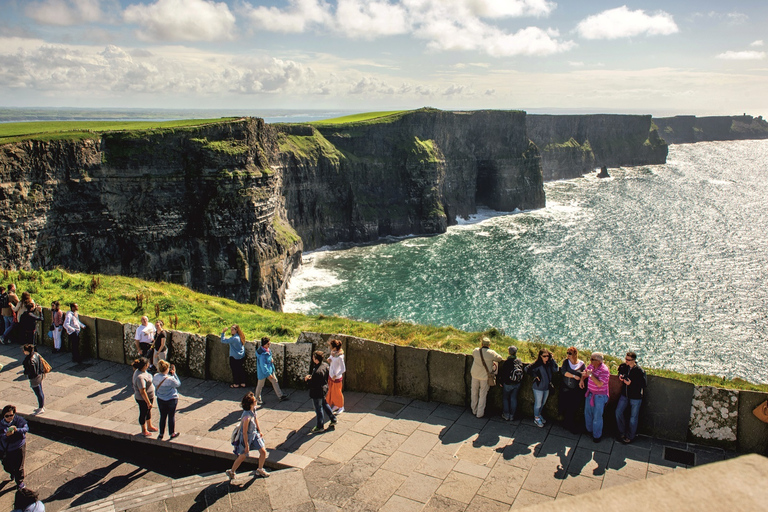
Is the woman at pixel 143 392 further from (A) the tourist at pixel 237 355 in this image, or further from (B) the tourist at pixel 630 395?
(B) the tourist at pixel 630 395

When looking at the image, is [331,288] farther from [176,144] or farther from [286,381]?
[286,381]

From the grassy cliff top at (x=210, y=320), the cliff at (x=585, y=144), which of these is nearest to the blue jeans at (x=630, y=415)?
the grassy cliff top at (x=210, y=320)

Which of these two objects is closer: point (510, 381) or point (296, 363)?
point (510, 381)

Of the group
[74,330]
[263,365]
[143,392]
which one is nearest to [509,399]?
[263,365]

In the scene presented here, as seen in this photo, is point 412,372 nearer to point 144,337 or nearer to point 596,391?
point 596,391

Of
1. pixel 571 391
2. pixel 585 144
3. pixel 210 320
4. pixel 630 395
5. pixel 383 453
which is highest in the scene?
pixel 585 144

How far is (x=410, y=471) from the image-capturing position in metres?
11.7

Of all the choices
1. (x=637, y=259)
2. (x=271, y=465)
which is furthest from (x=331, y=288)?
(x=271, y=465)

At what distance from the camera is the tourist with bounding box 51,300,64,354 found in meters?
18.0

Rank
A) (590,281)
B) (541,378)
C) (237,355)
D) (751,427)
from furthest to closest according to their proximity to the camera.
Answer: (590,281)
(237,355)
(541,378)
(751,427)

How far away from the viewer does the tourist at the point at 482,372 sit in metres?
13.5

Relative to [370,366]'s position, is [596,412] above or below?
above

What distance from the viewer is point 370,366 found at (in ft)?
50.8

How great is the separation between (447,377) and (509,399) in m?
1.81
